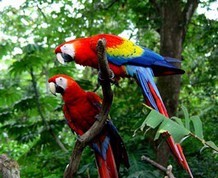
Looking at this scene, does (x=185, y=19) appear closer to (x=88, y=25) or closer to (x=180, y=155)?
(x=88, y=25)

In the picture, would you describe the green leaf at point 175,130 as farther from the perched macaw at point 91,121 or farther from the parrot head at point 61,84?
the parrot head at point 61,84

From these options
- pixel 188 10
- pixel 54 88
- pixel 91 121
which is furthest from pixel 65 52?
pixel 188 10

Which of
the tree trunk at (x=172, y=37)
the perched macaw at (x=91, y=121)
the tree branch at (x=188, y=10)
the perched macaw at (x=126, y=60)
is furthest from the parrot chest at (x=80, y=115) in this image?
the tree branch at (x=188, y=10)

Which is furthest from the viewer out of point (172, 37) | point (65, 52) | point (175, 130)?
point (172, 37)

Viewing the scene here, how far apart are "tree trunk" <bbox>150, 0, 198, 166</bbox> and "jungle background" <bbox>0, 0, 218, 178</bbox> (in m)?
0.05

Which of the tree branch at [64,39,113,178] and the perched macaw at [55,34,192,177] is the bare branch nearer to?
the perched macaw at [55,34,192,177]

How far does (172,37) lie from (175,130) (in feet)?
5.73

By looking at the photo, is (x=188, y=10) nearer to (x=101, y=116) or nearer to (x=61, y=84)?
(x=61, y=84)

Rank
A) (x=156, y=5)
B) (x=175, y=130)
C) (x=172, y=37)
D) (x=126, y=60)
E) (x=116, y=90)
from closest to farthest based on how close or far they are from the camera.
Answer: (x=175, y=130) → (x=126, y=60) → (x=172, y=37) → (x=156, y=5) → (x=116, y=90)

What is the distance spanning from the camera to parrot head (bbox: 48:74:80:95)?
1807mm

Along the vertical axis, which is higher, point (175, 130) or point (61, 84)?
point (61, 84)

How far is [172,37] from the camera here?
2.90m

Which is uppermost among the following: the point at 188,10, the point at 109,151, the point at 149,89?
the point at 188,10

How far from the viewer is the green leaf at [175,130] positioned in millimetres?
1215
